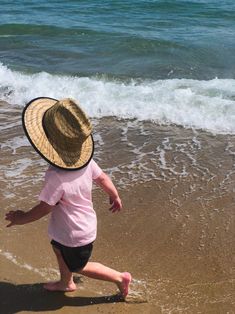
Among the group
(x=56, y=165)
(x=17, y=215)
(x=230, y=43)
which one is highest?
(x=56, y=165)

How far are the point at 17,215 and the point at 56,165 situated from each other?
0.40m

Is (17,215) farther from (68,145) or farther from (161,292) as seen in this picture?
(161,292)

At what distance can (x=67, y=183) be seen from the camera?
294 centimetres

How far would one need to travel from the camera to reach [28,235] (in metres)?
4.03

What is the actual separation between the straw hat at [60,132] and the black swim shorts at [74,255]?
1.75 ft

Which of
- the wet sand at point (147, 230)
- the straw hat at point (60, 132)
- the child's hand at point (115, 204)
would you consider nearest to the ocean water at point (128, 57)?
the wet sand at point (147, 230)

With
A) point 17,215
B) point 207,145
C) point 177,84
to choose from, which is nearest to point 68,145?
point 17,215

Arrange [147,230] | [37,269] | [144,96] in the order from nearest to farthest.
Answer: [37,269] < [147,230] < [144,96]

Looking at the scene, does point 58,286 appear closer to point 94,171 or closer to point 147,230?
point 94,171

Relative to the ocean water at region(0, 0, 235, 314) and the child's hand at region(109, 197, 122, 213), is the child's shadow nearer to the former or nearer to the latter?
the ocean water at region(0, 0, 235, 314)

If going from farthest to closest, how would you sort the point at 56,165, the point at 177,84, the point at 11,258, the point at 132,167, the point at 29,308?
the point at 177,84, the point at 132,167, the point at 11,258, the point at 29,308, the point at 56,165

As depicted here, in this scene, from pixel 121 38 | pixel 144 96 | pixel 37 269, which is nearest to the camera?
pixel 37 269

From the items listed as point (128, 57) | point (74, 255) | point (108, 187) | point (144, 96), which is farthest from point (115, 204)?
point (128, 57)

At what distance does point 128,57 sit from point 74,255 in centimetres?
865
